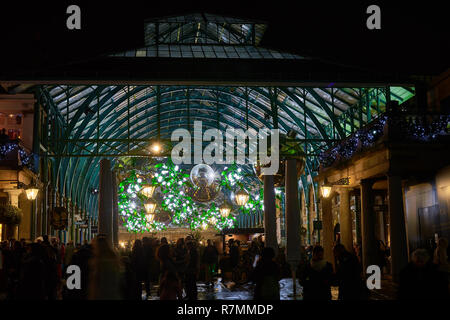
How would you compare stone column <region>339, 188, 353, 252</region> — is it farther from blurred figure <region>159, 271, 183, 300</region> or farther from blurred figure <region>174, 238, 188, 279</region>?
blurred figure <region>159, 271, 183, 300</region>

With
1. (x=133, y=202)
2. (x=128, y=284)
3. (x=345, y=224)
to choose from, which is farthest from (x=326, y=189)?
(x=133, y=202)

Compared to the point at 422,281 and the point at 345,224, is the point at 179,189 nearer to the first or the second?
the point at 345,224

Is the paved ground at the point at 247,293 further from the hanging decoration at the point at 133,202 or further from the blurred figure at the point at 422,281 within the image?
the hanging decoration at the point at 133,202

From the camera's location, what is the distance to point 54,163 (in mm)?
37031

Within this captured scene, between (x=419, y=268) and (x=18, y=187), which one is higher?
(x=18, y=187)

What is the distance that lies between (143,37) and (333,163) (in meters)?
9.64

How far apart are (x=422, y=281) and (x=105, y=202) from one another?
551 inches

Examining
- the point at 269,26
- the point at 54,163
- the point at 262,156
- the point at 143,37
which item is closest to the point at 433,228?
the point at 262,156

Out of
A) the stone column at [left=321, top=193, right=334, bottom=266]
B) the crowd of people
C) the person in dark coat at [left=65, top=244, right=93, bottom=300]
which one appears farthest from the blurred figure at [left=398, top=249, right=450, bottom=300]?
the stone column at [left=321, top=193, right=334, bottom=266]

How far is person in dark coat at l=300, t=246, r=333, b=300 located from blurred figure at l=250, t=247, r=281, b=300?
1.55 feet

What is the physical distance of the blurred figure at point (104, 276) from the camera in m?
8.85

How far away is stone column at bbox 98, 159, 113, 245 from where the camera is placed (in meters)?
20.4

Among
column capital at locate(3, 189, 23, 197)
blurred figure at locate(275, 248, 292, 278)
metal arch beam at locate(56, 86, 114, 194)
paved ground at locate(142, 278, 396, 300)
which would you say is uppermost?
metal arch beam at locate(56, 86, 114, 194)
